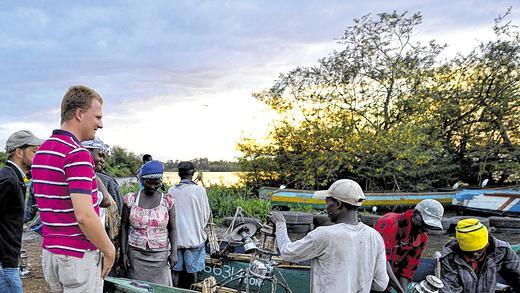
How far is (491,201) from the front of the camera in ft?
38.9

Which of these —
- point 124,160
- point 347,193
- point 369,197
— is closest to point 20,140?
point 347,193

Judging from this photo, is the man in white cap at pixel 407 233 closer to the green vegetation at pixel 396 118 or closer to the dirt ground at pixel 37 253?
the dirt ground at pixel 37 253

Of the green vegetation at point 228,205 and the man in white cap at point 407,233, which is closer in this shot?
the man in white cap at point 407,233

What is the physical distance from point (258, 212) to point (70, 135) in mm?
8656

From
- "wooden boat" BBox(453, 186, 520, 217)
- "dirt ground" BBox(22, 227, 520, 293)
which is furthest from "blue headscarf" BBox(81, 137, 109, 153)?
"wooden boat" BBox(453, 186, 520, 217)

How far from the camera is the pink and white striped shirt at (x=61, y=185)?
83.3 inches

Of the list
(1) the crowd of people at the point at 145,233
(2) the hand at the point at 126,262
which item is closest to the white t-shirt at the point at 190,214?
(1) the crowd of people at the point at 145,233

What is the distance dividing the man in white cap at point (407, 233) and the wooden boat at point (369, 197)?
26.9ft

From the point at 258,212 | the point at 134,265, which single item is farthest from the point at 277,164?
the point at 134,265

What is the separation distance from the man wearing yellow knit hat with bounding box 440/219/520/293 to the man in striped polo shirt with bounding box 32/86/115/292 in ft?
9.56

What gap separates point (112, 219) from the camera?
158 inches

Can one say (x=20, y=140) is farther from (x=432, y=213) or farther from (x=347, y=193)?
(x=432, y=213)

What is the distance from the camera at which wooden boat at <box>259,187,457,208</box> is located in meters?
12.4

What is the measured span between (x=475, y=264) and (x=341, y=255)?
1.87 metres
